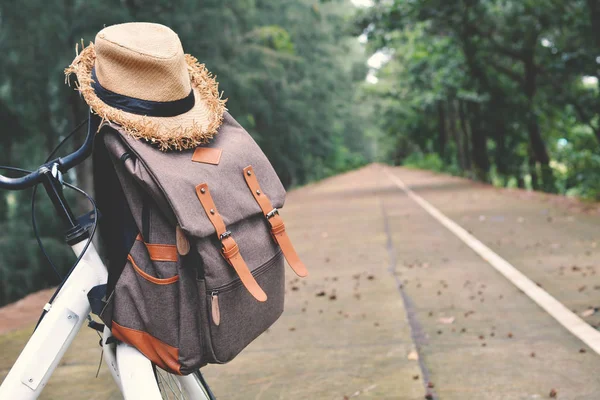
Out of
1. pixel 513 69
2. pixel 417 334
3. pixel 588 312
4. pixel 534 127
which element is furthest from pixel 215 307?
pixel 513 69

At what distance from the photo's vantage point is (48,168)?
2.43 m

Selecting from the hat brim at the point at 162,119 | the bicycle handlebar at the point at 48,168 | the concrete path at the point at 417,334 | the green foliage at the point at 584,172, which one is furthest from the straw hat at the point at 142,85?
the green foliage at the point at 584,172

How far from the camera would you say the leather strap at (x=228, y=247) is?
2.25m

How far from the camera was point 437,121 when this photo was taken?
5166 cm

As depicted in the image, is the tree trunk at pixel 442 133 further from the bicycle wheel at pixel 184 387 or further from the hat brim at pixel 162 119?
the hat brim at pixel 162 119

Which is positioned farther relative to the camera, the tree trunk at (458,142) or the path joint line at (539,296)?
the tree trunk at (458,142)

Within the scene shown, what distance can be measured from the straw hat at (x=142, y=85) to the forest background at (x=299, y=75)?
37.7 ft

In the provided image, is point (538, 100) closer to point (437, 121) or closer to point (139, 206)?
point (139, 206)

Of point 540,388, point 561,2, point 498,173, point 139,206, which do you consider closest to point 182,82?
point 139,206

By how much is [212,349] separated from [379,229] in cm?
1074

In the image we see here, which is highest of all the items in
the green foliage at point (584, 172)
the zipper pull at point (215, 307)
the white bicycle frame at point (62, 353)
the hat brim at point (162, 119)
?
the hat brim at point (162, 119)

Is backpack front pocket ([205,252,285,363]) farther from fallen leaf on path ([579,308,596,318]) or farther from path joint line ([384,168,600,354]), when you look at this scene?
fallen leaf on path ([579,308,596,318])

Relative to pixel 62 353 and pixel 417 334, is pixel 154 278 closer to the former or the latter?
pixel 62 353

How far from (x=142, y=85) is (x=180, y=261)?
57 cm
